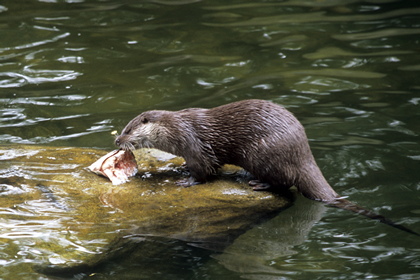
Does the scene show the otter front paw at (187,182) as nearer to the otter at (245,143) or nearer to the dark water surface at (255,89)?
the otter at (245,143)

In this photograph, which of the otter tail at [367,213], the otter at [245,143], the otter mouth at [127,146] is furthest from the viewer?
the otter mouth at [127,146]

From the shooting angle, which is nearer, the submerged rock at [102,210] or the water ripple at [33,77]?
the submerged rock at [102,210]

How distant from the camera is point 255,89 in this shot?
6.34m

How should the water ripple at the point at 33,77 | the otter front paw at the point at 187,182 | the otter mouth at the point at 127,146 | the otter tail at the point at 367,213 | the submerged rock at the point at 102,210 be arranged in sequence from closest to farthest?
the submerged rock at the point at 102,210 → the otter tail at the point at 367,213 → the otter front paw at the point at 187,182 → the otter mouth at the point at 127,146 → the water ripple at the point at 33,77

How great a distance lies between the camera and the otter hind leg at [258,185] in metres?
4.17

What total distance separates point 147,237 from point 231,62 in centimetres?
362

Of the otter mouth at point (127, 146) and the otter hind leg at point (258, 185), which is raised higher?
the otter mouth at point (127, 146)

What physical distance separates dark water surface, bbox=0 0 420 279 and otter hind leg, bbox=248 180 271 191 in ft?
0.69

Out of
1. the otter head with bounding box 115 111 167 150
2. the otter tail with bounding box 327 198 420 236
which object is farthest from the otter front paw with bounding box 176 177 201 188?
the otter tail with bounding box 327 198 420 236

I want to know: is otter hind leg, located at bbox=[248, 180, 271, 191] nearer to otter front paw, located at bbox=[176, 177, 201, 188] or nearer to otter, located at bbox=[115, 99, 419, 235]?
otter, located at bbox=[115, 99, 419, 235]

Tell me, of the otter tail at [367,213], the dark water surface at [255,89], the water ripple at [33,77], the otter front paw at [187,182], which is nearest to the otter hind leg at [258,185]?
the dark water surface at [255,89]

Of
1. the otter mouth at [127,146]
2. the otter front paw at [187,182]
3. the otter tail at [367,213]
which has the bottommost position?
the otter tail at [367,213]

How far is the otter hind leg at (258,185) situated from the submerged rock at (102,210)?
0.12 ft

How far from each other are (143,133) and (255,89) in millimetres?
2254
